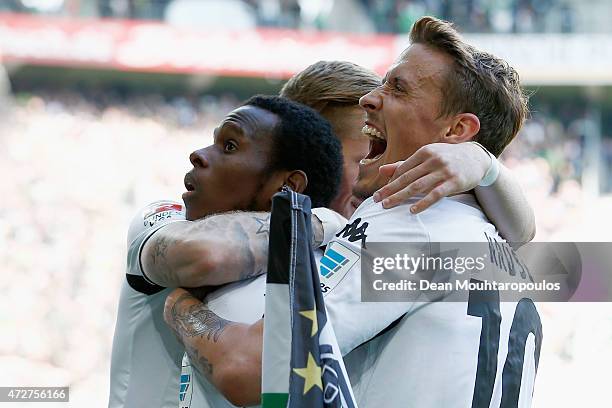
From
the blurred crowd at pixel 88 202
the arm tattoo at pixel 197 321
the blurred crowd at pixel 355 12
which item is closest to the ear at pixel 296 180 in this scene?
the arm tattoo at pixel 197 321

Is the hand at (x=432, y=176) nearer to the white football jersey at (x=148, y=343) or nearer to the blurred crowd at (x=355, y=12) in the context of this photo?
the white football jersey at (x=148, y=343)

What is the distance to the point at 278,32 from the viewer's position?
17.7 meters

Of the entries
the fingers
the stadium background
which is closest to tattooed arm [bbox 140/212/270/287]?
the fingers

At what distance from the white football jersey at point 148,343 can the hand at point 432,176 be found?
55 centimetres

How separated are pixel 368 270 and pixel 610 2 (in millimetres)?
17653

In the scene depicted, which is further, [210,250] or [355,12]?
[355,12]

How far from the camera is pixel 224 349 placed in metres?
1.62

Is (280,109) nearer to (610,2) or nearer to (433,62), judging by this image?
(433,62)

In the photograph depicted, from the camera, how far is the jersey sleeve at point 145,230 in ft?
6.29

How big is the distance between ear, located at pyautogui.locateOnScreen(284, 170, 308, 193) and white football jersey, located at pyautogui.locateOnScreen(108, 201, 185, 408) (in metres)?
0.26

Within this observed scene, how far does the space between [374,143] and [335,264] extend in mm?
525

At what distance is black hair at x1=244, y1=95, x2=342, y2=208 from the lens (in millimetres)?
2004

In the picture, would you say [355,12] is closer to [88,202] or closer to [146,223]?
[88,202]

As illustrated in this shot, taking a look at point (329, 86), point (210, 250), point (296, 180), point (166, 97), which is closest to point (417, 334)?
point (210, 250)
